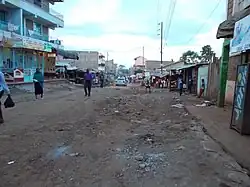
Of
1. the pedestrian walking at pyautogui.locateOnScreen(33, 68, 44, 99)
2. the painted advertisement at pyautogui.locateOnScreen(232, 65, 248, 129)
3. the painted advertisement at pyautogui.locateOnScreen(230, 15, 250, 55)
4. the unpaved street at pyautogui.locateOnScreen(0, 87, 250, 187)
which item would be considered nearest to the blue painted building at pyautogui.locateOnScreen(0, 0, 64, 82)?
the pedestrian walking at pyautogui.locateOnScreen(33, 68, 44, 99)

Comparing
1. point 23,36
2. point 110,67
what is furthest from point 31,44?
point 110,67

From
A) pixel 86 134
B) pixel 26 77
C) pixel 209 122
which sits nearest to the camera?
pixel 86 134

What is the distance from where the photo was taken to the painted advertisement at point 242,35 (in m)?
9.50

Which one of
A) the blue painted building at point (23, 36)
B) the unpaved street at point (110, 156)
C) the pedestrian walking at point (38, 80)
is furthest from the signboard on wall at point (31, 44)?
the unpaved street at point (110, 156)

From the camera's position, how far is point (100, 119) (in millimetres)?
11203

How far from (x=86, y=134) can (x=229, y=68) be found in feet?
32.3

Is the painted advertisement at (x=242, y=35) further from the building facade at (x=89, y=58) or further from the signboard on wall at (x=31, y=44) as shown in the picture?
the building facade at (x=89, y=58)

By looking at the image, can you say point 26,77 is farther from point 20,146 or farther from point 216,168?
point 216,168

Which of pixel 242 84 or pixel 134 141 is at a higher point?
pixel 242 84

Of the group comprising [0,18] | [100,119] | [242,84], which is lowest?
[100,119]

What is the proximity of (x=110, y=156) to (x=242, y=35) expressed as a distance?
6.19 m

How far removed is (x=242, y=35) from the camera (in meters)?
10.1

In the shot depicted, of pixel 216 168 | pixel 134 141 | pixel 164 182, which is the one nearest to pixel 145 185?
pixel 164 182

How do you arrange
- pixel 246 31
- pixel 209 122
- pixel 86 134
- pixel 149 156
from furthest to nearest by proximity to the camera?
1. pixel 209 122
2. pixel 246 31
3. pixel 86 134
4. pixel 149 156
